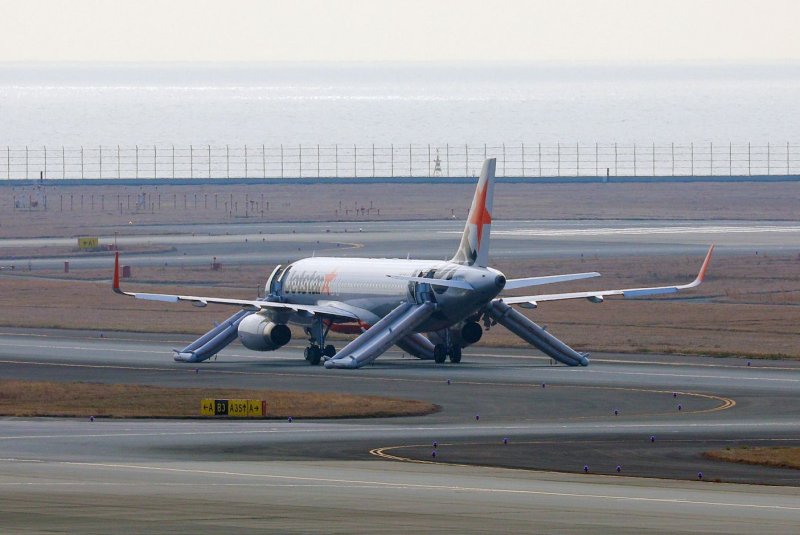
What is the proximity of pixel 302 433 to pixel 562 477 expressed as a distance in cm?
1468

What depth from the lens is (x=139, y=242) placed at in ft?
576

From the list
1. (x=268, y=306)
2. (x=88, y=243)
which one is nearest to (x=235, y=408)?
(x=268, y=306)

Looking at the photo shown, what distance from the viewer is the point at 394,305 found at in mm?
90312

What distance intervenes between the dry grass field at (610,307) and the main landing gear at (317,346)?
13243 millimetres

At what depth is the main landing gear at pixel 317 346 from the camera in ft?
296

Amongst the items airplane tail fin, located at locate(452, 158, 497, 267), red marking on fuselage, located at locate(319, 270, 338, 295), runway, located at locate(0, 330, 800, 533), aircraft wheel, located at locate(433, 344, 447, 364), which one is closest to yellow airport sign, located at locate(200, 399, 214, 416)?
runway, located at locate(0, 330, 800, 533)

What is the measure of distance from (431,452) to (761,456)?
1029cm

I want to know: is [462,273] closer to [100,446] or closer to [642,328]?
[642,328]

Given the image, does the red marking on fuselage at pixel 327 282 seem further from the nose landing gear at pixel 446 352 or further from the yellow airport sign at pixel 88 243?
the yellow airport sign at pixel 88 243

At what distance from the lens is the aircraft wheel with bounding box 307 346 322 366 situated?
90188mm

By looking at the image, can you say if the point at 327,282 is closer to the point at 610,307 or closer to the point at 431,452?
the point at 610,307

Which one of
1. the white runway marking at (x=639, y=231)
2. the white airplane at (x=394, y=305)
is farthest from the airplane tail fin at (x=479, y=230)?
the white runway marking at (x=639, y=231)

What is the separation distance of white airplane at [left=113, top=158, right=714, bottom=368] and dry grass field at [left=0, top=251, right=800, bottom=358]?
7.98m

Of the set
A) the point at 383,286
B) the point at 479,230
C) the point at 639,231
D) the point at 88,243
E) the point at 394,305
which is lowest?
the point at 394,305
